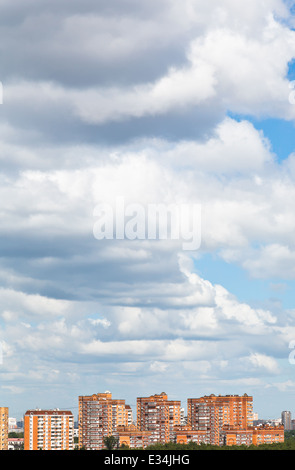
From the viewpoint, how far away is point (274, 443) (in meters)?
122

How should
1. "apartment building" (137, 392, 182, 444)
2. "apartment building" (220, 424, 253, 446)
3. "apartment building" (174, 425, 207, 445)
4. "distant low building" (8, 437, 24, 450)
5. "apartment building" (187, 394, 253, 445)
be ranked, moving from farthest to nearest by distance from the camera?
"distant low building" (8, 437, 24, 450)
"apartment building" (187, 394, 253, 445)
"apartment building" (137, 392, 182, 444)
"apartment building" (174, 425, 207, 445)
"apartment building" (220, 424, 253, 446)

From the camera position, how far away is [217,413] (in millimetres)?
126812

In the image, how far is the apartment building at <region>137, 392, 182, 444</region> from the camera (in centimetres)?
12281

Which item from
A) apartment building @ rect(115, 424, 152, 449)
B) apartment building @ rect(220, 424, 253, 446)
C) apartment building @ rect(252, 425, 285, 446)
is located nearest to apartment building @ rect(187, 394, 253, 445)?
apartment building @ rect(220, 424, 253, 446)

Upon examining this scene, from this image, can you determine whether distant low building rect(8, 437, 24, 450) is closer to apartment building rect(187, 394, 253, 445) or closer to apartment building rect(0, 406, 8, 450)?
apartment building rect(0, 406, 8, 450)

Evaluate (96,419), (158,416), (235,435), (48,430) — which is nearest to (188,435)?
(158,416)

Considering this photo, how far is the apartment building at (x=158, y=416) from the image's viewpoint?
123 metres

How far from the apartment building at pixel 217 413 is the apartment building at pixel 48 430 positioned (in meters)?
22.2

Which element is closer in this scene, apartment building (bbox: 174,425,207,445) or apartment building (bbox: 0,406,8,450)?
apartment building (bbox: 0,406,8,450)

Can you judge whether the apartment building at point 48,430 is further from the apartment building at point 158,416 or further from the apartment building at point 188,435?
the apartment building at point 188,435

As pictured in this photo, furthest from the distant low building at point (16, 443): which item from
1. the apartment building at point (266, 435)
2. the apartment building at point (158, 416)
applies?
the apartment building at point (266, 435)

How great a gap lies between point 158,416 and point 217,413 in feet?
34.3

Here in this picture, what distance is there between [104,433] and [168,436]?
10429mm

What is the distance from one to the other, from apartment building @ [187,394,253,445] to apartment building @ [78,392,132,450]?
14248mm
